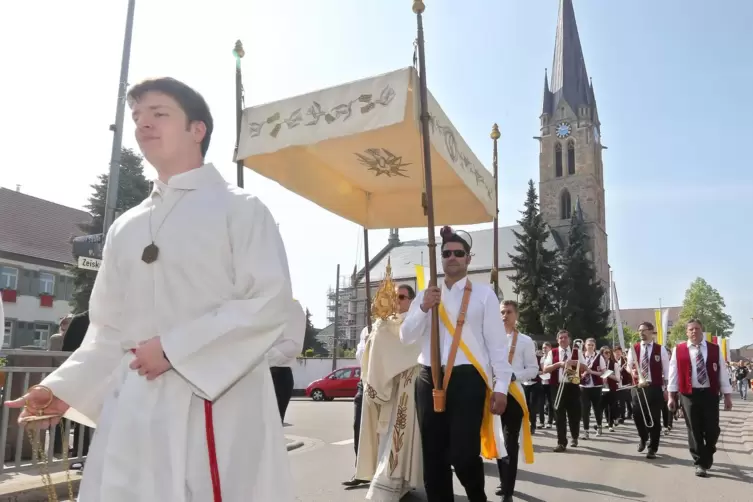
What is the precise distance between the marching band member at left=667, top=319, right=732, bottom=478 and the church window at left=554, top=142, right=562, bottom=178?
7829cm

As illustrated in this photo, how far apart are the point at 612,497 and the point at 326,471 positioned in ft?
11.1

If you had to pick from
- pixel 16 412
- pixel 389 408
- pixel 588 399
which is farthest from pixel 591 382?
pixel 16 412

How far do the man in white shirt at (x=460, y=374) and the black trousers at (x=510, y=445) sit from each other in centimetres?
137

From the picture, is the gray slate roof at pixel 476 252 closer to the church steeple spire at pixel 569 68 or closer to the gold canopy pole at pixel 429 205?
the church steeple spire at pixel 569 68

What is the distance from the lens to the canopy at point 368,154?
4.63 meters

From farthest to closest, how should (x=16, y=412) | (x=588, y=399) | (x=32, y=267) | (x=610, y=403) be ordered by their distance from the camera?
1. (x=32, y=267)
2. (x=610, y=403)
3. (x=588, y=399)
4. (x=16, y=412)

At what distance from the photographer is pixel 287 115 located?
191 inches

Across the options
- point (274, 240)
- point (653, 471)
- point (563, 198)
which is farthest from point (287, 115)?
point (563, 198)

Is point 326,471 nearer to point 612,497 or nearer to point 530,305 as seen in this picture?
point 612,497

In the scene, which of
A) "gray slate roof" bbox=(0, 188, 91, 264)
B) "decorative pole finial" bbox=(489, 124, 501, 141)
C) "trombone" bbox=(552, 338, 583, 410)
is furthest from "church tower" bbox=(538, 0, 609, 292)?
"decorative pole finial" bbox=(489, 124, 501, 141)

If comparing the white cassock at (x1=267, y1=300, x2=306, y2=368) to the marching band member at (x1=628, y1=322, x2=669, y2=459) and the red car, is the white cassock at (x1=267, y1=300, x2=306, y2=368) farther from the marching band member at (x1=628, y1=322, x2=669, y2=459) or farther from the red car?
the red car

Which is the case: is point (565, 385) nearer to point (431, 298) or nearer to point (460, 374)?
point (460, 374)

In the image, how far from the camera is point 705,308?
8656 cm

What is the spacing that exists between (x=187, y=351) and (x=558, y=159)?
8695 centimetres
